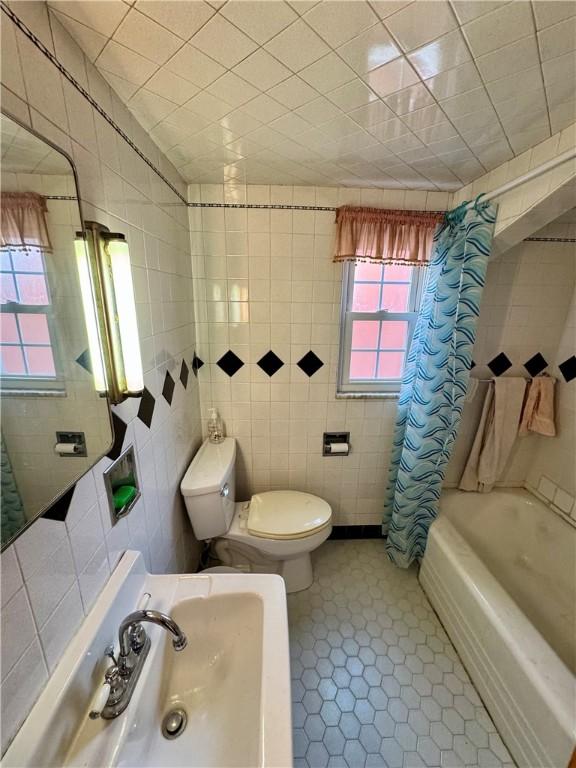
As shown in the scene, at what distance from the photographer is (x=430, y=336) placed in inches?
59.6

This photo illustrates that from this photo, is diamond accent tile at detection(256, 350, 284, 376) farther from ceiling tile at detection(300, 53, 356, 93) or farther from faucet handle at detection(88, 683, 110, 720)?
faucet handle at detection(88, 683, 110, 720)

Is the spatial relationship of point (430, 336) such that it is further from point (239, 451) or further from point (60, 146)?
point (60, 146)

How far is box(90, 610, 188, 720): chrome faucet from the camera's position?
66cm

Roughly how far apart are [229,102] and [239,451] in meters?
1.63

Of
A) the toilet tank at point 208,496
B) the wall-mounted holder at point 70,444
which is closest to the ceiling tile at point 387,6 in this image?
the wall-mounted holder at point 70,444

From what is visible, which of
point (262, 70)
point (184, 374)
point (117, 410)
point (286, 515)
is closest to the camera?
point (262, 70)

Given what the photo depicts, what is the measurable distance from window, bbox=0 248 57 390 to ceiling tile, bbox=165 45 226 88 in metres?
0.59

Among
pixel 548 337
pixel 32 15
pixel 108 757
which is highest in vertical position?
pixel 32 15

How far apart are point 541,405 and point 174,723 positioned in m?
2.21

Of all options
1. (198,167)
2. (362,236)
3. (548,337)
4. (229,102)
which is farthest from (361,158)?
(548,337)

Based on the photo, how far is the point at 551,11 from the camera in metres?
0.58

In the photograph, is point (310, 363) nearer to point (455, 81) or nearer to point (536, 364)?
point (455, 81)

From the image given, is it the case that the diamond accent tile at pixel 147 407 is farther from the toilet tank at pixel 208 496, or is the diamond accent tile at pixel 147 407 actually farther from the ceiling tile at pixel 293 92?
the ceiling tile at pixel 293 92

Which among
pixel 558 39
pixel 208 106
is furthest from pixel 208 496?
pixel 558 39
